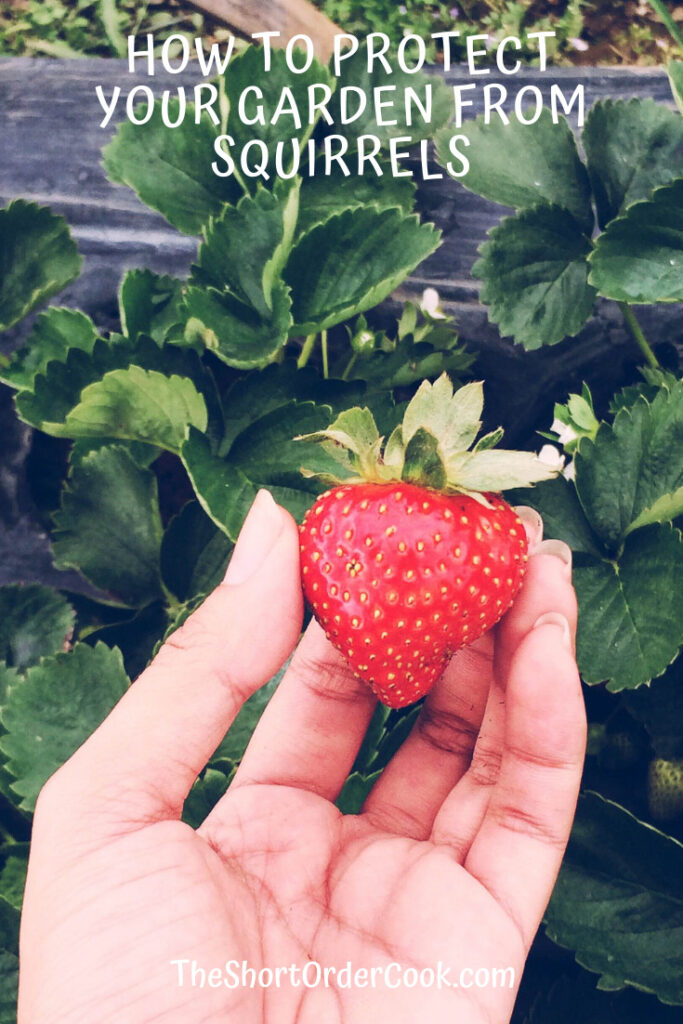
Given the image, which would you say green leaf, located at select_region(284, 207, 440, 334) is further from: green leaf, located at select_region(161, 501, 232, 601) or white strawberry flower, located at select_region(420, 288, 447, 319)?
green leaf, located at select_region(161, 501, 232, 601)

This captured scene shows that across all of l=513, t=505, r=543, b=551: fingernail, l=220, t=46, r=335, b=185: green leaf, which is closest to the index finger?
l=513, t=505, r=543, b=551: fingernail

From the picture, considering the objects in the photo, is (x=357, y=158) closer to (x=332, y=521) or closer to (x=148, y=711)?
(x=332, y=521)

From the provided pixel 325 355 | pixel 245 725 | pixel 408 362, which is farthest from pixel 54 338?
pixel 245 725

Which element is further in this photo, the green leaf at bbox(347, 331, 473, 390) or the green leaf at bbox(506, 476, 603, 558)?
the green leaf at bbox(347, 331, 473, 390)

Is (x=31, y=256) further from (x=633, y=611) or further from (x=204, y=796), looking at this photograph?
(x=633, y=611)

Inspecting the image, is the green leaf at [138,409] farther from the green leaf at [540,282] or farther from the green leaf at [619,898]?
the green leaf at [619,898]

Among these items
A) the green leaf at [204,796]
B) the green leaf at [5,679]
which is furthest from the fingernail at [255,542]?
the green leaf at [5,679]

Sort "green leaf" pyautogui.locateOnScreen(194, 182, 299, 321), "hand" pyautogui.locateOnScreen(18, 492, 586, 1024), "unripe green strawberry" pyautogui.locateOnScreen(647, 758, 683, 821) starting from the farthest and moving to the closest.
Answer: "unripe green strawberry" pyautogui.locateOnScreen(647, 758, 683, 821), "green leaf" pyautogui.locateOnScreen(194, 182, 299, 321), "hand" pyautogui.locateOnScreen(18, 492, 586, 1024)
